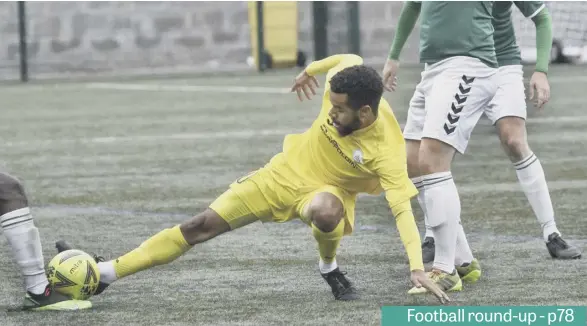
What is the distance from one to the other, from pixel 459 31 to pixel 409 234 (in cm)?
138

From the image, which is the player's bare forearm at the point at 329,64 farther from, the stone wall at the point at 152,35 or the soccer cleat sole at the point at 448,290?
the stone wall at the point at 152,35

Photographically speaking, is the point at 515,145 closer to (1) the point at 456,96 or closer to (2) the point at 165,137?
(1) the point at 456,96

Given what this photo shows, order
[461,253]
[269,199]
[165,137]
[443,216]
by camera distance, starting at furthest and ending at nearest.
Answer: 1. [165,137]
2. [461,253]
3. [443,216]
4. [269,199]

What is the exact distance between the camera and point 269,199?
6.34m

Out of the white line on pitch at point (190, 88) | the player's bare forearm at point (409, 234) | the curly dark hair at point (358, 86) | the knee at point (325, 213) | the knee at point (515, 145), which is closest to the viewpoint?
the player's bare forearm at point (409, 234)

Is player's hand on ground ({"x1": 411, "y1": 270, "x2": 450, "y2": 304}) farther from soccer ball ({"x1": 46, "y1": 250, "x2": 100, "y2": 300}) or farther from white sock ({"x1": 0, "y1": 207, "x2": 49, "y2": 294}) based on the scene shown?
white sock ({"x1": 0, "y1": 207, "x2": 49, "y2": 294})

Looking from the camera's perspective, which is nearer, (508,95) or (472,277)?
(472,277)

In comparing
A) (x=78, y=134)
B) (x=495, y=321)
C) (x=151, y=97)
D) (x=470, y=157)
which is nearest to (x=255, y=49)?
(x=151, y=97)

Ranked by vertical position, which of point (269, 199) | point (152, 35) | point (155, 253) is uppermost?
point (269, 199)

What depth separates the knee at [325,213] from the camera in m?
6.13

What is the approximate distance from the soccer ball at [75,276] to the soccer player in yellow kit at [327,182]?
6 centimetres

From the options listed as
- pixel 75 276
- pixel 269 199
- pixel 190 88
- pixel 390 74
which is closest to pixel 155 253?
pixel 75 276

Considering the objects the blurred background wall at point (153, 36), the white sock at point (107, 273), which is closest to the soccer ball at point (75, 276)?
the white sock at point (107, 273)

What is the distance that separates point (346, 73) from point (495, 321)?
1238 mm
